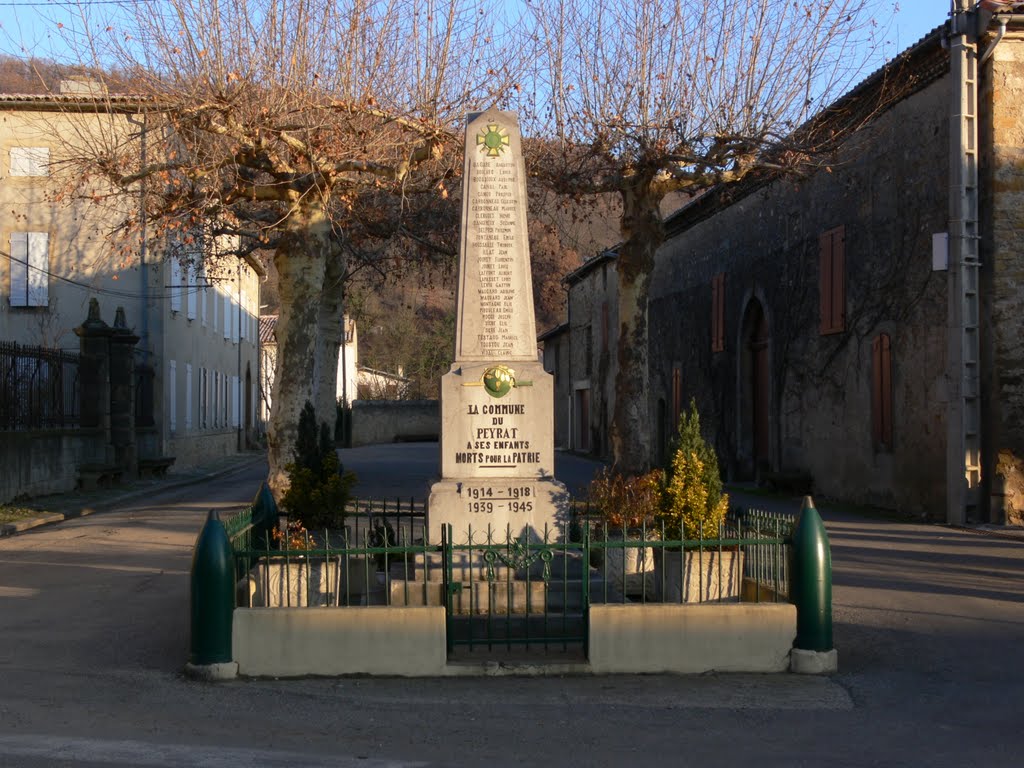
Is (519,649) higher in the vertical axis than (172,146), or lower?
lower

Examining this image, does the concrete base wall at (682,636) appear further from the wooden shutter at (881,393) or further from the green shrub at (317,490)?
the wooden shutter at (881,393)

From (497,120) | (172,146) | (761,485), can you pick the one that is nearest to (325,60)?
(172,146)

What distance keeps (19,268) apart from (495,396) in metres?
24.6

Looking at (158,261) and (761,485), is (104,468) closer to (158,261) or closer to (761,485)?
(158,261)

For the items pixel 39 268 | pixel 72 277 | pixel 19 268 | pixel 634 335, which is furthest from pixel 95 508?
pixel 19 268

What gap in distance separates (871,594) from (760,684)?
4.10 meters

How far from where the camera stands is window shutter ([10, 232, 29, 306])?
3042 cm

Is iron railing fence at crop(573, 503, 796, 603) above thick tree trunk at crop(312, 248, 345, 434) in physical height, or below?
below

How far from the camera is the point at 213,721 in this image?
6516mm

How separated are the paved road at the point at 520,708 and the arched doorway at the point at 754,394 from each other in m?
Answer: 16.6

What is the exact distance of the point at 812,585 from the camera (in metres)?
7.55

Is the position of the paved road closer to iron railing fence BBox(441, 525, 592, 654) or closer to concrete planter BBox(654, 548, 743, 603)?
iron railing fence BBox(441, 525, 592, 654)

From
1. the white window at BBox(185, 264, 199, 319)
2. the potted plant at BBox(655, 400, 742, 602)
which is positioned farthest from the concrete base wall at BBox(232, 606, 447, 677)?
the white window at BBox(185, 264, 199, 319)

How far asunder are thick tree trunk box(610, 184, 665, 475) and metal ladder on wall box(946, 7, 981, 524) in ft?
14.4
